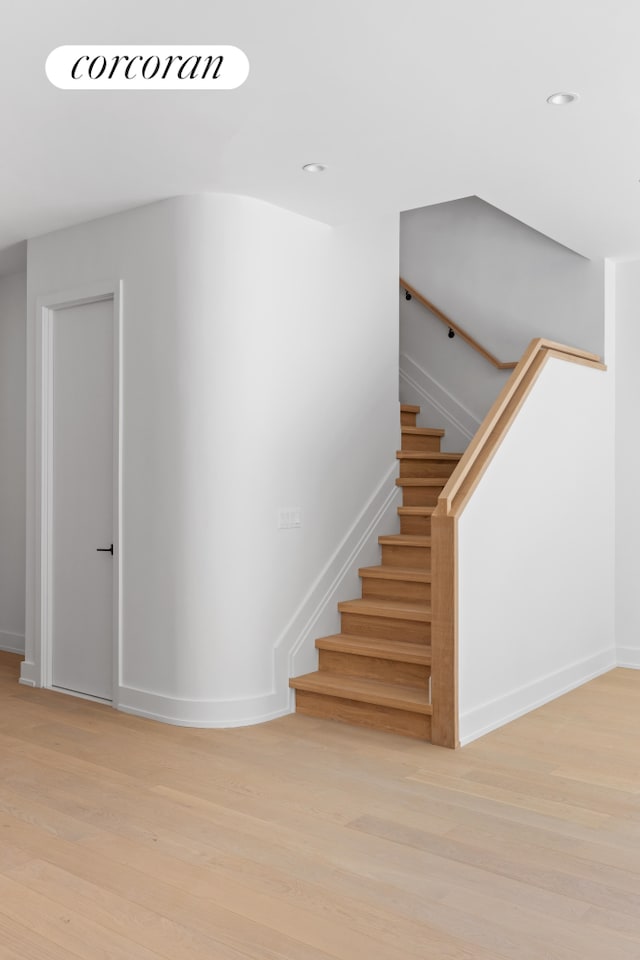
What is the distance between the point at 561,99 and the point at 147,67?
4.85ft

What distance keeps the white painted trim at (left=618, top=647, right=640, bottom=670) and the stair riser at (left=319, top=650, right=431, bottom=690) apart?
2041 millimetres

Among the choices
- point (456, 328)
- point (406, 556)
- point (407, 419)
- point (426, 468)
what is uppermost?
point (456, 328)

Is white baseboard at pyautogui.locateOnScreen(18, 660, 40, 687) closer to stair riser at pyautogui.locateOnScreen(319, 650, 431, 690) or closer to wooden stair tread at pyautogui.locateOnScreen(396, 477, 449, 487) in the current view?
stair riser at pyautogui.locateOnScreen(319, 650, 431, 690)

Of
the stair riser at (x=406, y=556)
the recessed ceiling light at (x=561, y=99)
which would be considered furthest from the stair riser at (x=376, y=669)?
the recessed ceiling light at (x=561, y=99)

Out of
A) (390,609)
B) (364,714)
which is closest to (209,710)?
(364,714)

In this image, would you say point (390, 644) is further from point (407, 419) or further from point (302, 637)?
point (407, 419)

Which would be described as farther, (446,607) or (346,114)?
(446,607)

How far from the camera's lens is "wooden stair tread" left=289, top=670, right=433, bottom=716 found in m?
4.07

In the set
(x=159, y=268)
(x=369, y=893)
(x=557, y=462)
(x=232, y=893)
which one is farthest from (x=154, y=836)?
(x=557, y=462)

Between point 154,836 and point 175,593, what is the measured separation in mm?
1532

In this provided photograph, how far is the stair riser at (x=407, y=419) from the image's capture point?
6.32 metres

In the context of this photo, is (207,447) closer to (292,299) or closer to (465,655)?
(292,299)

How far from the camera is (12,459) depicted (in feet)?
20.6

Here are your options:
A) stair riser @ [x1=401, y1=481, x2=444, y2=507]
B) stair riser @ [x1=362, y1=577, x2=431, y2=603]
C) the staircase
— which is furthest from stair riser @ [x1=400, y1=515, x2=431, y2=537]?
stair riser @ [x1=362, y1=577, x2=431, y2=603]
